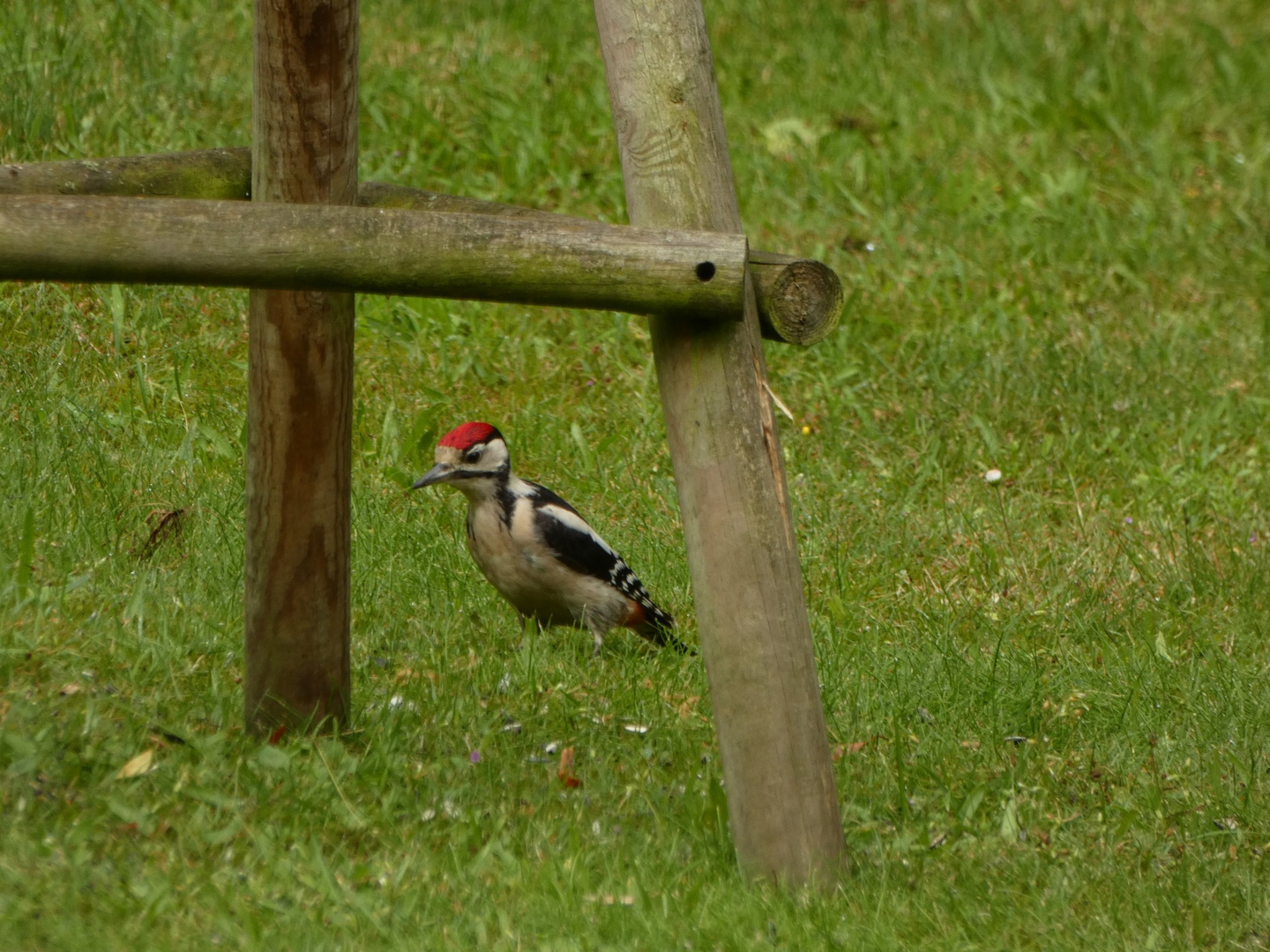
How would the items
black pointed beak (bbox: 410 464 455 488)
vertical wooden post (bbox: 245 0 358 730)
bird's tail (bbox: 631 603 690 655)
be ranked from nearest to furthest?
1. vertical wooden post (bbox: 245 0 358 730)
2. black pointed beak (bbox: 410 464 455 488)
3. bird's tail (bbox: 631 603 690 655)

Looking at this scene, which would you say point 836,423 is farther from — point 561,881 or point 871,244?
point 561,881

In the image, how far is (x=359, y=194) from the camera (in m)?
4.77

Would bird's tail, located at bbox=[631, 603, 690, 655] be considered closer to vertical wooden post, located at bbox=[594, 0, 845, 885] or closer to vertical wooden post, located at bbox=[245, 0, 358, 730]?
vertical wooden post, located at bbox=[245, 0, 358, 730]

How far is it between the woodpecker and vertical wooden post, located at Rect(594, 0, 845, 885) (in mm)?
1937

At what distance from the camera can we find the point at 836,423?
7.89m

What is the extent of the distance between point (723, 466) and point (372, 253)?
3.27 feet

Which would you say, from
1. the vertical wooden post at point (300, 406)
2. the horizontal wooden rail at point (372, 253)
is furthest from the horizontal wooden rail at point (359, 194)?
the vertical wooden post at point (300, 406)

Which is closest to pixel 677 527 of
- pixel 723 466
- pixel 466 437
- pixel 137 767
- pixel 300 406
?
pixel 466 437

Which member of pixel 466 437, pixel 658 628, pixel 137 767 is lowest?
pixel 137 767

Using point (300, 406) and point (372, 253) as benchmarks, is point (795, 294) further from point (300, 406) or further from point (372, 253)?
point (300, 406)

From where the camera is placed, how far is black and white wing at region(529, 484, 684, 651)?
6.13 metres

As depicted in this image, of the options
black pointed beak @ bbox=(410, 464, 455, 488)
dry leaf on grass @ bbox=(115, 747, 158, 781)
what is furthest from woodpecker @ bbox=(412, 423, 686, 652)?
dry leaf on grass @ bbox=(115, 747, 158, 781)

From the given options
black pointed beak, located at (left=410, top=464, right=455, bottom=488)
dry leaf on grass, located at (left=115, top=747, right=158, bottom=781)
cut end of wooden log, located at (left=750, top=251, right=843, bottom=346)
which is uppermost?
black pointed beak, located at (left=410, top=464, right=455, bottom=488)

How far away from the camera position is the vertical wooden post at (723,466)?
4.02 m
